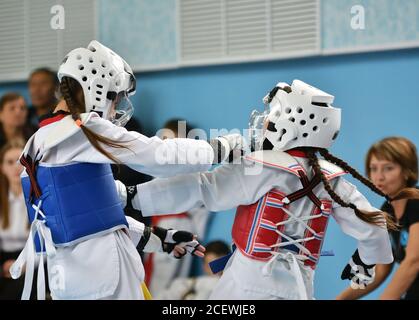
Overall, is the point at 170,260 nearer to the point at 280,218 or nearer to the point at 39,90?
the point at 39,90

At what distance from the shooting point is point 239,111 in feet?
14.6

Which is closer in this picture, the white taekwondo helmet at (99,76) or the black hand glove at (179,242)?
the white taekwondo helmet at (99,76)

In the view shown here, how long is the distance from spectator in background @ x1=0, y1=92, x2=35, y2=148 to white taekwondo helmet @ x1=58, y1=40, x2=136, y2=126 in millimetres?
1931

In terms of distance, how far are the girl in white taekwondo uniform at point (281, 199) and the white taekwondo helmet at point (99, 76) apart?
0.32 metres

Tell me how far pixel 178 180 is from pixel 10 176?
1875 millimetres

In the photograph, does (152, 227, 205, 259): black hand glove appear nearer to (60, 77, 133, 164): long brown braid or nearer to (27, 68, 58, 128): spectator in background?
(60, 77, 133, 164): long brown braid

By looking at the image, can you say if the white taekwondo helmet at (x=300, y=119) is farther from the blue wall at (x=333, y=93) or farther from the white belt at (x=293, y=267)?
the blue wall at (x=333, y=93)

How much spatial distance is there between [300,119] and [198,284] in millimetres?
1980

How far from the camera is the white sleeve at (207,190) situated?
9.07ft

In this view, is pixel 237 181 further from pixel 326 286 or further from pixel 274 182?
pixel 326 286

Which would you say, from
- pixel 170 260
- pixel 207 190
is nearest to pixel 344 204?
pixel 207 190

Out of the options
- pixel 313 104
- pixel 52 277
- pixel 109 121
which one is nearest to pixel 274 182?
pixel 313 104

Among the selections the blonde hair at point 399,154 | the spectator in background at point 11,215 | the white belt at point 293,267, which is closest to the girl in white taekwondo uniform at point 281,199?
the white belt at point 293,267

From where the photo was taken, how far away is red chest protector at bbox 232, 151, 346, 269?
2748mm
